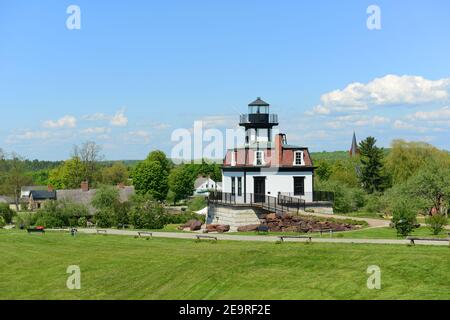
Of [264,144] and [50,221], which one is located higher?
[264,144]

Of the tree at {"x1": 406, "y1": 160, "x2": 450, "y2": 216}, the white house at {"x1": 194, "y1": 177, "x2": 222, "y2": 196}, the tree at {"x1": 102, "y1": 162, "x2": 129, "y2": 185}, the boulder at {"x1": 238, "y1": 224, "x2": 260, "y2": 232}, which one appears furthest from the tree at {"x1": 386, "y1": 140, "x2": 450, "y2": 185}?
the tree at {"x1": 102, "y1": 162, "x2": 129, "y2": 185}

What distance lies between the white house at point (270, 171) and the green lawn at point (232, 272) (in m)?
14.6

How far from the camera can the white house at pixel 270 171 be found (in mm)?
50156

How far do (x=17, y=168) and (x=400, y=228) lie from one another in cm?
10554

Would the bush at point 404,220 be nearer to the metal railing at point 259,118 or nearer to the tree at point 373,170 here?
the metal railing at point 259,118

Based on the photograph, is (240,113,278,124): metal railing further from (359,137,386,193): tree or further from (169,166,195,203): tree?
(169,166,195,203): tree

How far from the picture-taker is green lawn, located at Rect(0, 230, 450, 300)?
24812 mm

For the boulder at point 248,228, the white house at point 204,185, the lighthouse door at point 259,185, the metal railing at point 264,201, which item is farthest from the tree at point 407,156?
the white house at point 204,185

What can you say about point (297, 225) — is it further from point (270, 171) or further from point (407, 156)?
point (407, 156)

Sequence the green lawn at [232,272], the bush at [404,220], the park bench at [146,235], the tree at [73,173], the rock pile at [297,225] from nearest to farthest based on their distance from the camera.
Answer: the green lawn at [232,272]
the bush at [404,220]
the rock pile at [297,225]
the park bench at [146,235]
the tree at [73,173]

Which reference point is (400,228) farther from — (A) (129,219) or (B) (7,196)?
(B) (7,196)

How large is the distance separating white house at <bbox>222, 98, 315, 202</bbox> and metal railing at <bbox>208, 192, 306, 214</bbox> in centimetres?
19
